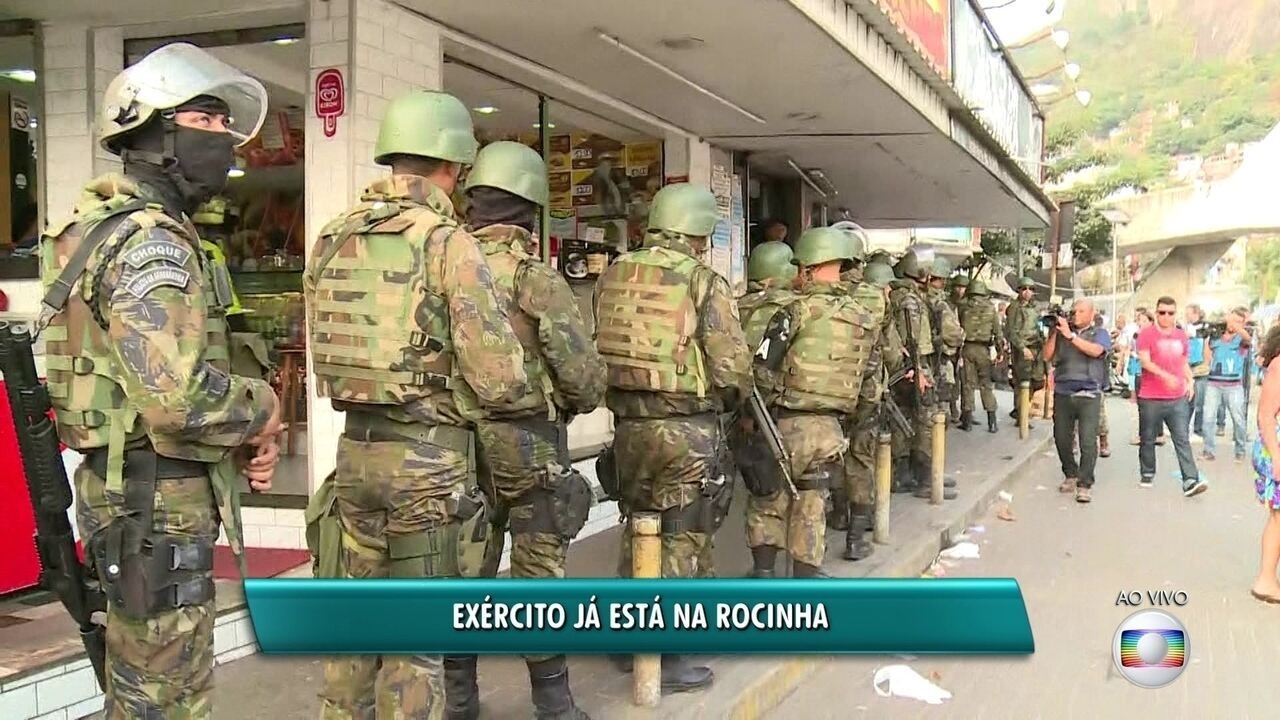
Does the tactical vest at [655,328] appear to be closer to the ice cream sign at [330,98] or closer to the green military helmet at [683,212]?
the green military helmet at [683,212]

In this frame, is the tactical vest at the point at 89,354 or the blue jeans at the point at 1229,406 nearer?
the tactical vest at the point at 89,354

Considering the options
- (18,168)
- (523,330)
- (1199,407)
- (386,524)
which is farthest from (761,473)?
(1199,407)

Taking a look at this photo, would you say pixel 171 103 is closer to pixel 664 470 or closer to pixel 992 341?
pixel 664 470

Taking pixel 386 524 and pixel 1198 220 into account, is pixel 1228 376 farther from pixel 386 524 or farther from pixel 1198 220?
pixel 386 524

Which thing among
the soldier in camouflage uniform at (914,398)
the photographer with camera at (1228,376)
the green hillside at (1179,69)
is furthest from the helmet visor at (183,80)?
the photographer with camera at (1228,376)

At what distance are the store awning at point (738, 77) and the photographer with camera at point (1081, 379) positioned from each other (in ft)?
6.13

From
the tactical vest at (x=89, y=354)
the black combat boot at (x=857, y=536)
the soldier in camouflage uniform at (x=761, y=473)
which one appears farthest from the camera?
the black combat boot at (x=857, y=536)

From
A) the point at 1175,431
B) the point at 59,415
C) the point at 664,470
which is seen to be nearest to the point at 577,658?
the point at 664,470

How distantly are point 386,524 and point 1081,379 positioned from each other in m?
7.71

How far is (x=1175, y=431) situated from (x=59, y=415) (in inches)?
372

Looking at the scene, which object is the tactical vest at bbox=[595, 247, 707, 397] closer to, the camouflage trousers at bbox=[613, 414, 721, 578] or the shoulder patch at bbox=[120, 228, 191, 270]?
the camouflage trousers at bbox=[613, 414, 721, 578]

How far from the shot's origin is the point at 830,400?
5645mm

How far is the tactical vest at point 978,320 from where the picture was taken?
12844 millimetres

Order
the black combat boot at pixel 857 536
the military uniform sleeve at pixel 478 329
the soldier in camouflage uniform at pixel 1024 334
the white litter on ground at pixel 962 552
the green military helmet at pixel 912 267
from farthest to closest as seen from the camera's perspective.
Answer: the soldier in camouflage uniform at pixel 1024 334, the green military helmet at pixel 912 267, the white litter on ground at pixel 962 552, the black combat boot at pixel 857 536, the military uniform sleeve at pixel 478 329
